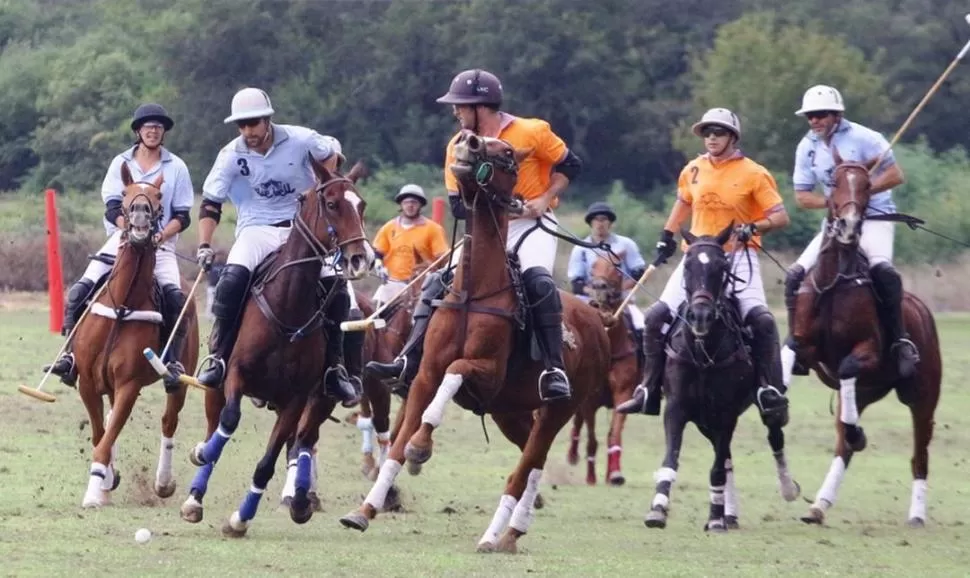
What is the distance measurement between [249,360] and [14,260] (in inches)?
1296

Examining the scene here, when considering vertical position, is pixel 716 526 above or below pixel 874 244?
below

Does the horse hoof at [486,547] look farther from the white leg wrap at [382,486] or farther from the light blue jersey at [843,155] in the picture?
the light blue jersey at [843,155]

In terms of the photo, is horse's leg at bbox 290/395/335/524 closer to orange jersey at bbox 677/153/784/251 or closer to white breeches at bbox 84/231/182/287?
white breeches at bbox 84/231/182/287

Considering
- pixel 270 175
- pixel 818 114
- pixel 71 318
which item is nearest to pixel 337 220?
pixel 270 175

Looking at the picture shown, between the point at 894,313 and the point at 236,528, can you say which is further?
the point at 894,313

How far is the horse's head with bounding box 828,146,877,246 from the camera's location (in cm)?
1495

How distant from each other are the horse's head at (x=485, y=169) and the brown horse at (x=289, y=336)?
0.99 meters

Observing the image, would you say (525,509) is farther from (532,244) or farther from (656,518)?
(656,518)

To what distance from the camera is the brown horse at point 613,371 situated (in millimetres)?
19656

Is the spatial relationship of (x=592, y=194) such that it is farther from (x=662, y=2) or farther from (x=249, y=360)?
(x=249, y=360)

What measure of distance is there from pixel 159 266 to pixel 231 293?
2.70 m

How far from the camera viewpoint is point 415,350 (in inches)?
Result: 487

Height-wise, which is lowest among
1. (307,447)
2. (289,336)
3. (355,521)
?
(355,521)

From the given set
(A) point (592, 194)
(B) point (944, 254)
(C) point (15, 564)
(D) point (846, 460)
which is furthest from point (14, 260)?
(C) point (15, 564)
